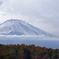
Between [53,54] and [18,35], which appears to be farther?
[18,35]

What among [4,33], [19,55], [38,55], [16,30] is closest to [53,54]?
[38,55]

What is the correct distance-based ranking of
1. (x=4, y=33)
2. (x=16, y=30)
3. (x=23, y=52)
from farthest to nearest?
1. (x=16, y=30)
2. (x=4, y=33)
3. (x=23, y=52)

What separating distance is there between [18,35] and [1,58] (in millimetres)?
137149

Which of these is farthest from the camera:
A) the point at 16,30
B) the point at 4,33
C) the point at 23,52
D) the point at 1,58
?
the point at 16,30

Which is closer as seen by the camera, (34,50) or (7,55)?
(7,55)

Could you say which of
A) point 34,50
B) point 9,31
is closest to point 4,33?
point 9,31

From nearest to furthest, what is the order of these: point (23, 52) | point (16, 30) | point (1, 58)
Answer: point (1, 58)
point (23, 52)
point (16, 30)

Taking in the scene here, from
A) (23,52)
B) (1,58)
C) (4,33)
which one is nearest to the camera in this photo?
(1,58)

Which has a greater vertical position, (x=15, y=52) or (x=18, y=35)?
(x=18, y=35)

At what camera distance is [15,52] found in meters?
28.4

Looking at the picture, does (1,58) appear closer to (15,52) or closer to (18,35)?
(15,52)

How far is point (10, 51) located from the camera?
28.2 metres

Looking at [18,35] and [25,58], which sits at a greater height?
[18,35]

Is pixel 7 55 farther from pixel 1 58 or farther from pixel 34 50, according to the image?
pixel 34 50
